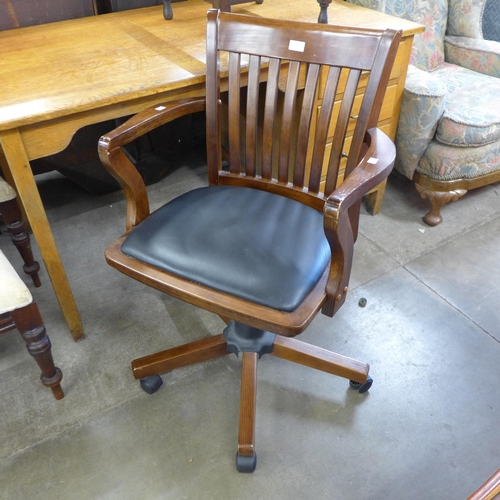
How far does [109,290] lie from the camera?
1655 mm

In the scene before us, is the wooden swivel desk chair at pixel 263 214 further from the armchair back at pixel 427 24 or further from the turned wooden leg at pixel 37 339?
the armchair back at pixel 427 24

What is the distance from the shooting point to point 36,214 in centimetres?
119

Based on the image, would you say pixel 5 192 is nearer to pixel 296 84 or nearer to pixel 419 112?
pixel 296 84

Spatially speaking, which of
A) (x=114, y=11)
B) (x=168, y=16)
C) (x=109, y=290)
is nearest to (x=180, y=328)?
(x=109, y=290)

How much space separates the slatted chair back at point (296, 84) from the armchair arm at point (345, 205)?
10 centimetres

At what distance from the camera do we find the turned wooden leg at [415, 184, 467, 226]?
6.21 feet

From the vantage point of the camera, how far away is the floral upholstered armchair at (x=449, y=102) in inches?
67.9

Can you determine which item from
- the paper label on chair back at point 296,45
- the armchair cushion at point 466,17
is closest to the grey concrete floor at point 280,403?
the paper label on chair back at point 296,45

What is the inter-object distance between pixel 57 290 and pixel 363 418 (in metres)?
0.97

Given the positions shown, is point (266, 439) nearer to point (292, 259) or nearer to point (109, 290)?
point (292, 259)

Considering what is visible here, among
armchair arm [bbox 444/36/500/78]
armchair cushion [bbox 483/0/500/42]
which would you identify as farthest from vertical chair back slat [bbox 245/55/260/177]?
armchair cushion [bbox 483/0/500/42]

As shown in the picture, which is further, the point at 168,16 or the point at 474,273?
the point at 474,273

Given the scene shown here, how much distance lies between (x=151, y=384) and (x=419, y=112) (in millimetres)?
1366

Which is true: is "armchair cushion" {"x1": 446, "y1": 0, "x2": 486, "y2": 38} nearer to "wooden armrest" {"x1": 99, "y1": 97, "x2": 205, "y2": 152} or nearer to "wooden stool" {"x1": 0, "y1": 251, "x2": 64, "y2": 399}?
"wooden armrest" {"x1": 99, "y1": 97, "x2": 205, "y2": 152}
